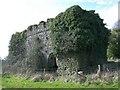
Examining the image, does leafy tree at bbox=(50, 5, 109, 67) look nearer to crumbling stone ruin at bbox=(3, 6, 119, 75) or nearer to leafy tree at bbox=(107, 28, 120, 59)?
crumbling stone ruin at bbox=(3, 6, 119, 75)

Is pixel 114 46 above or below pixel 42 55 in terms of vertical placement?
above

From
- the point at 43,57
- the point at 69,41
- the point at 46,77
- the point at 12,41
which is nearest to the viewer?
the point at 46,77

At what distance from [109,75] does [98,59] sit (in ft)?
31.9

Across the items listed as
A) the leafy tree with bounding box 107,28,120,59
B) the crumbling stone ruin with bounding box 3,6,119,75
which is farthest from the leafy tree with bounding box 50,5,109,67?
the leafy tree with bounding box 107,28,120,59

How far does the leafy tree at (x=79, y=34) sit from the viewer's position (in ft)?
94.4

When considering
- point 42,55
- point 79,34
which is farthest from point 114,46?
point 79,34

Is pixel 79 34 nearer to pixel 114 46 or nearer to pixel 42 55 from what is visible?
pixel 42 55

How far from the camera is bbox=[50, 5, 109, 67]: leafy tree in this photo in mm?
28766

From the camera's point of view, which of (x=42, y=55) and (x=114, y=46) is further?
(x=114, y=46)

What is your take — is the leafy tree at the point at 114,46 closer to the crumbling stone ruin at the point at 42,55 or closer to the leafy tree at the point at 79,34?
the crumbling stone ruin at the point at 42,55

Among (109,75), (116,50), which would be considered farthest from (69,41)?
(116,50)

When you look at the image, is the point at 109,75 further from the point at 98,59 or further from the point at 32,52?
the point at 32,52

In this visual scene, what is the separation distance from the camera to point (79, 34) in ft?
94.2

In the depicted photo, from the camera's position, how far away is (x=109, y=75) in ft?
72.5
